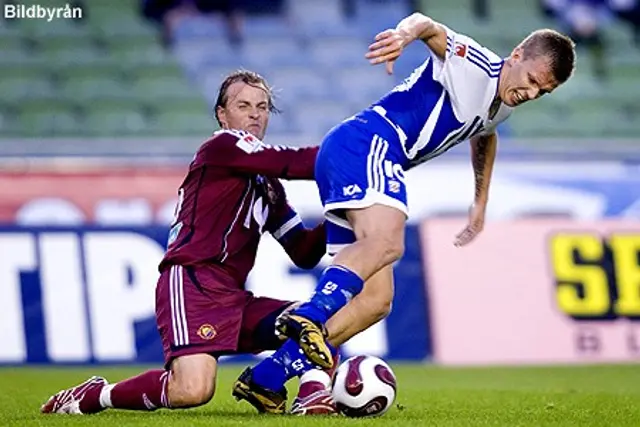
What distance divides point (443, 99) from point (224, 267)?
1356mm

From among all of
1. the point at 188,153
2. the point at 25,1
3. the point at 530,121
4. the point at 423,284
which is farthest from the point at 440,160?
the point at 25,1

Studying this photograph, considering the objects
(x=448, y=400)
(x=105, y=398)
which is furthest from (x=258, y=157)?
(x=448, y=400)

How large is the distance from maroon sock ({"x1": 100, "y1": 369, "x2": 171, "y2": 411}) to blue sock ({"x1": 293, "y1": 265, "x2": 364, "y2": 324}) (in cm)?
97

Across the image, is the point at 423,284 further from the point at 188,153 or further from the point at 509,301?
the point at 188,153

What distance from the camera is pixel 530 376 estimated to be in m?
10.8

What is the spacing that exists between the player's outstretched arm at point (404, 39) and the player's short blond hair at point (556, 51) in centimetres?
44

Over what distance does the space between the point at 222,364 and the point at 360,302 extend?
5927 mm

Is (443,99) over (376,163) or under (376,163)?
over

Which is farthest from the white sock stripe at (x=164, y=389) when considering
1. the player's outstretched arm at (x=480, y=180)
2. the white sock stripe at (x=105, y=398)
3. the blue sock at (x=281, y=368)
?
the player's outstretched arm at (x=480, y=180)

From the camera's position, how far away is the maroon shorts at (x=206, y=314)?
674cm

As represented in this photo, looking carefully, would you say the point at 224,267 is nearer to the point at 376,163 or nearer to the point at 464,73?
the point at 376,163

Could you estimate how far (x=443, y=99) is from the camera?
675 centimetres

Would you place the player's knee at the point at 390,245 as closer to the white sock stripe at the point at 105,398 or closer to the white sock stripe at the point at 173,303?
the white sock stripe at the point at 173,303

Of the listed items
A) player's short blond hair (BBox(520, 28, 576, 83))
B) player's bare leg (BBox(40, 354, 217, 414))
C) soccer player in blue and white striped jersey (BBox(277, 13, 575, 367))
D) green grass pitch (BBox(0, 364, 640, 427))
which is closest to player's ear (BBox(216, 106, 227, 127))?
soccer player in blue and white striped jersey (BBox(277, 13, 575, 367))
